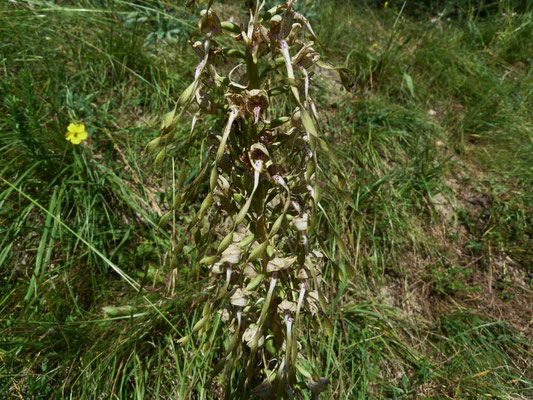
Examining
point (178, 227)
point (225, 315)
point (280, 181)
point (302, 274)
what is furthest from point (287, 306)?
point (178, 227)

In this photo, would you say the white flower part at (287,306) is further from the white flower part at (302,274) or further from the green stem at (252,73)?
the green stem at (252,73)

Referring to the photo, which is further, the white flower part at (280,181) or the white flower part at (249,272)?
the white flower part at (249,272)

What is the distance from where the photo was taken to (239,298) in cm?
107

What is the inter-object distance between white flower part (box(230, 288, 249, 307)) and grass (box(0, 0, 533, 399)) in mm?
472

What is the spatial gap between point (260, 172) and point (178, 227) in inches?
50.4

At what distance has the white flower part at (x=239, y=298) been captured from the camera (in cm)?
107

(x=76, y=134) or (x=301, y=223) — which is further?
(x=76, y=134)

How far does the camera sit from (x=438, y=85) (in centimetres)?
327

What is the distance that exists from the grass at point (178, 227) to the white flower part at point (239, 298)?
1.55 feet

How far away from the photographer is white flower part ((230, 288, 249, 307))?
1069 mm

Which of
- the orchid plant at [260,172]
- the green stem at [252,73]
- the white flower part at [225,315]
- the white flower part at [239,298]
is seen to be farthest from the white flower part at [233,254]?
the green stem at [252,73]

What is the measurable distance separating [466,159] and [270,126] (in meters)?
2.46

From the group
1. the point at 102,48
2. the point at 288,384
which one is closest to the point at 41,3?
the point at 102,48

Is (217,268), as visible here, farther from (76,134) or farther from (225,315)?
(76,134)
